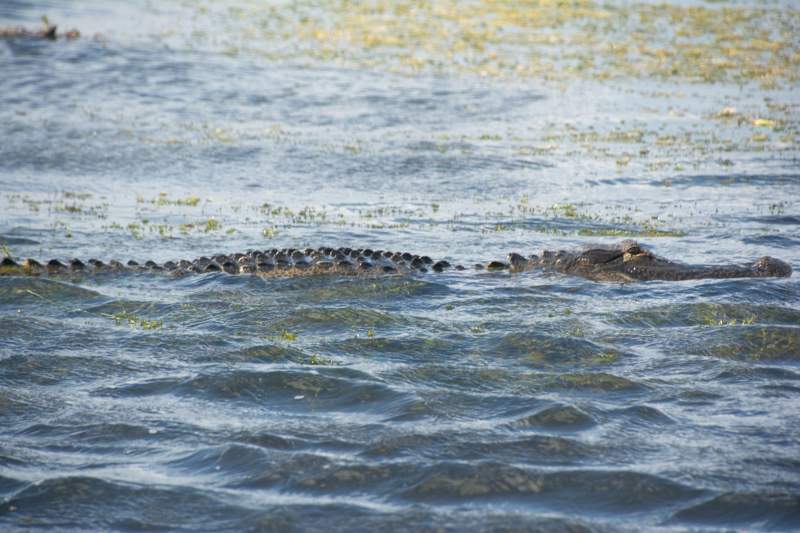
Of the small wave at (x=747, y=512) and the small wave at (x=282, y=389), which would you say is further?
the small wave at (x=282, y=389)

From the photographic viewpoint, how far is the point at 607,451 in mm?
6695

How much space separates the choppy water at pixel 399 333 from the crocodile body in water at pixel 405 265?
181 mm

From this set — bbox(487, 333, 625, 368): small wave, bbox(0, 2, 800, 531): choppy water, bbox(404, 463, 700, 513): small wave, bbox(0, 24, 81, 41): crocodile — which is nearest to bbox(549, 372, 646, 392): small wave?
bbox(0, 2, 800, 531): choppy water

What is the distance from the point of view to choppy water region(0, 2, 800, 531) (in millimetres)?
6195

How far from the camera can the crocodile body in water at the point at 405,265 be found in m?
10.7

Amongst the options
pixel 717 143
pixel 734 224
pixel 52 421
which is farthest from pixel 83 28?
pixel 52 421

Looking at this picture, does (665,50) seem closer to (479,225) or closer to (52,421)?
(479,225)

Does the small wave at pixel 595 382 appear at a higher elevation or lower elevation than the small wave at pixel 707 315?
Answer: lower

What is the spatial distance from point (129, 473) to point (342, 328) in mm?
3370

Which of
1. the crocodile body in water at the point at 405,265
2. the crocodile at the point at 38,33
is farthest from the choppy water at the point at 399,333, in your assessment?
the crocodile at the point at 38,33

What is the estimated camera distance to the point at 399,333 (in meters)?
9.26

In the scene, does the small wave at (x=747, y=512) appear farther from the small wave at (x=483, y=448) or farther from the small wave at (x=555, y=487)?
the small wave at (x=483, y=448)

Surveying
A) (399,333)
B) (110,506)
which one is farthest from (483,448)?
(399,333)

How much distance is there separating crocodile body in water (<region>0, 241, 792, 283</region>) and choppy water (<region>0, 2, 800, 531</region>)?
18 centimetres
